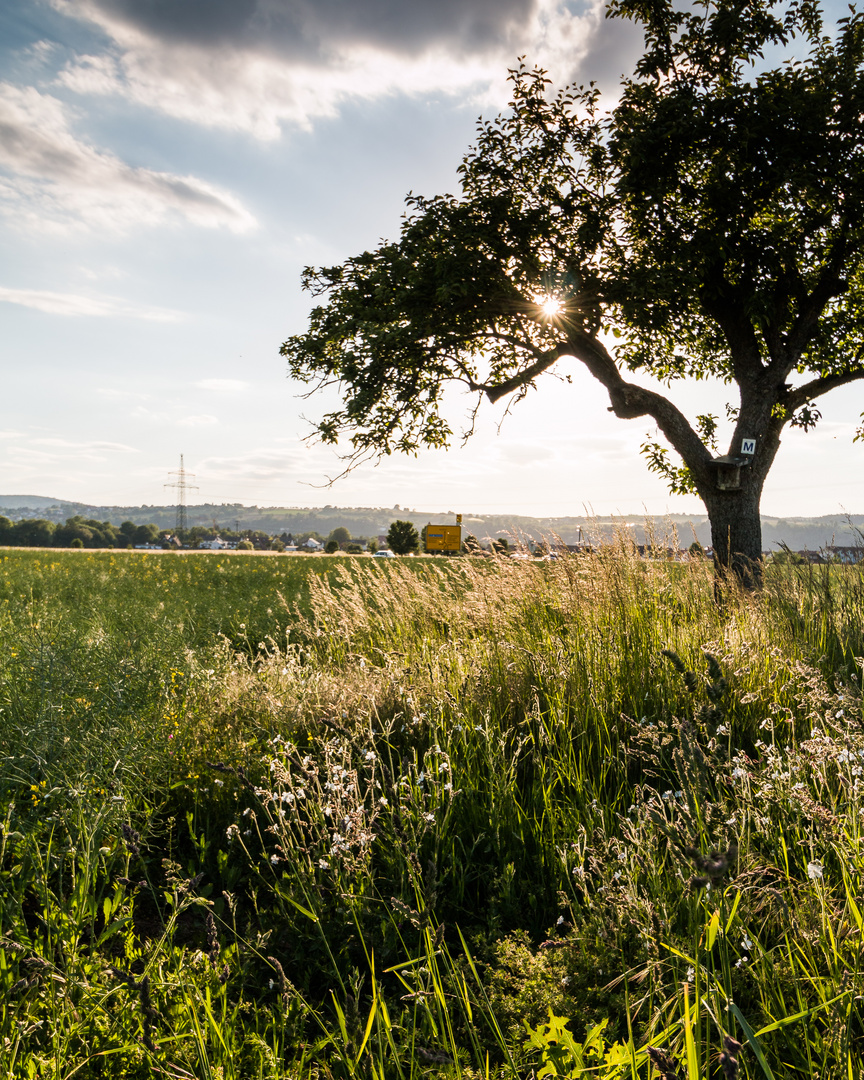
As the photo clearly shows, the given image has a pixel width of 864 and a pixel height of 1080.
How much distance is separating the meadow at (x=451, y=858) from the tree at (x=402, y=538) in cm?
5136

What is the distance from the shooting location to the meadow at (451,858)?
5.92ft

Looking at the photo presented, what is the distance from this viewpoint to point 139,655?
14.7ft

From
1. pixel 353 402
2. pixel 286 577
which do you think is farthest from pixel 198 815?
pixel 286 577

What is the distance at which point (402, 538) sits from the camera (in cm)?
5788

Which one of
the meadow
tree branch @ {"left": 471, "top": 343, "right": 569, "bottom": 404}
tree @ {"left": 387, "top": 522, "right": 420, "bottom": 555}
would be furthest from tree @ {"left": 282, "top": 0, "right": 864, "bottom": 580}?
tree @ {"left": 387, "top": 522, "right": 420, "bottom": 555}

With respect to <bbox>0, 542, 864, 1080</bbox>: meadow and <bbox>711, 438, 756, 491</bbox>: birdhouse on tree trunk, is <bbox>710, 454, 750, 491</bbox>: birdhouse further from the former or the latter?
<bbox>0, 542, 864, 1080</bbox>: meadow

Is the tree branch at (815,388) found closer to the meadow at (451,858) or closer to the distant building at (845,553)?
the distant building at (845,553)

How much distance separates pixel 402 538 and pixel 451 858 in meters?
55.1

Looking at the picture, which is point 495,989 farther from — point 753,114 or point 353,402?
point 753,114

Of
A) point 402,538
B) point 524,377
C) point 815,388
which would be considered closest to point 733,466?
point 815,388

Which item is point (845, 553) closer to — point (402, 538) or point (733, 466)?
point (733, 466)

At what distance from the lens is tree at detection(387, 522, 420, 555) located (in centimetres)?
5753

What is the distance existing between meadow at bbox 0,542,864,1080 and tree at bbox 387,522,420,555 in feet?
168

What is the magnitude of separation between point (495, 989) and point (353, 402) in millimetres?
9498
